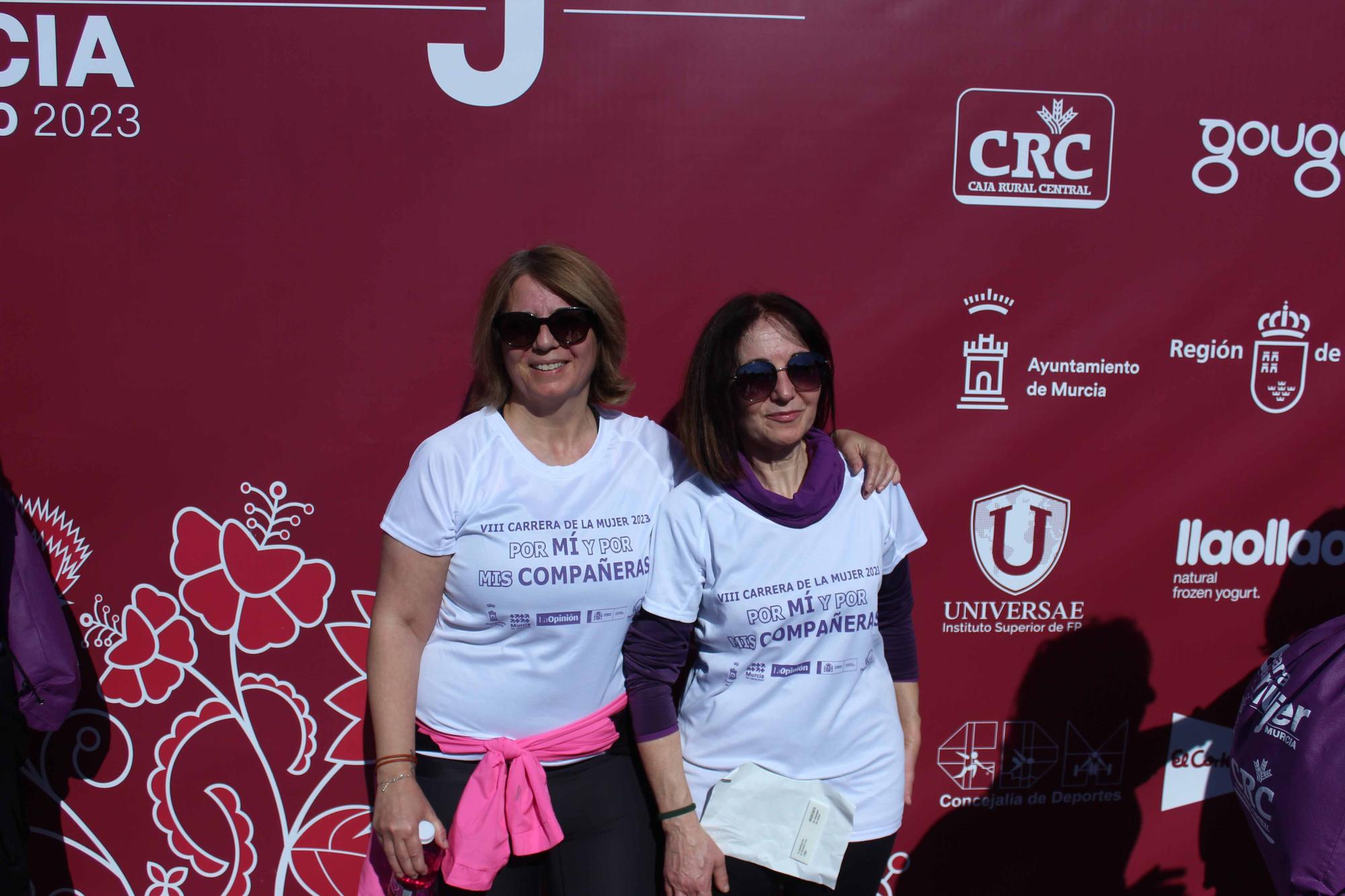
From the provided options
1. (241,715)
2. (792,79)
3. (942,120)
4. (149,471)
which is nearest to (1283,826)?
(942,120)

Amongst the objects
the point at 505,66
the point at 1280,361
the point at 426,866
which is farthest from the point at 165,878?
the point at 1280,361

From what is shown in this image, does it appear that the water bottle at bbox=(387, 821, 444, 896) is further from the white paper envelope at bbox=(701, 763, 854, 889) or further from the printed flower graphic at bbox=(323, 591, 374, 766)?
the printed flower graphic at bbox=(323, 591, 374, 766)

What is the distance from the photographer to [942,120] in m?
2.05

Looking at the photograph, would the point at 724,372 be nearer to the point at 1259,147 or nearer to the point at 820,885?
the point at 820,885

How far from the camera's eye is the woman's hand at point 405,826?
4.96ft

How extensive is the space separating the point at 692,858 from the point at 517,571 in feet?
1.81

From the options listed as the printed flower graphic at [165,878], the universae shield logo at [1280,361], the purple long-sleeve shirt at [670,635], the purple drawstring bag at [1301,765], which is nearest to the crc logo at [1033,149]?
the universae shield logo at [1280,361]

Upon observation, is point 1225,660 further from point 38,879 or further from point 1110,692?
point 38,879

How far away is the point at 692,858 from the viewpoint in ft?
4.91

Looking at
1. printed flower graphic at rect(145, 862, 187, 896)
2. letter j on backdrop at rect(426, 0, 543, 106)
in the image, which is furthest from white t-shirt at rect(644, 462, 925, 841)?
printed flower graphic at rect(145, 862, 187, 896)

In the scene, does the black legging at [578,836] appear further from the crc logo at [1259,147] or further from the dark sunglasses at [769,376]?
the crc logo at [1259,147]

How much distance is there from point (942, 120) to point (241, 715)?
2.11 meters

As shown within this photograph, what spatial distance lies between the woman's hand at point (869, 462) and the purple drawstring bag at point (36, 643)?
1602 mm

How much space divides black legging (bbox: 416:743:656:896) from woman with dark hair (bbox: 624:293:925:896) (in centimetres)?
11
